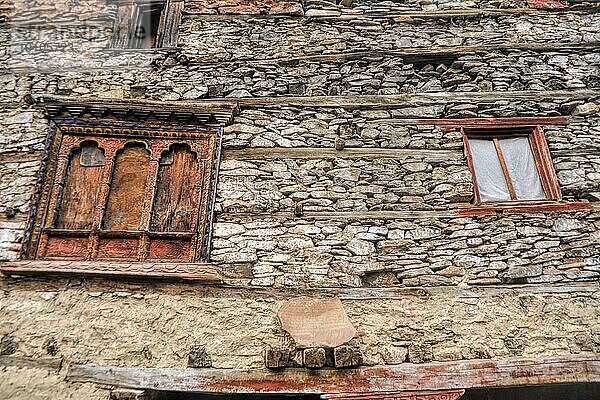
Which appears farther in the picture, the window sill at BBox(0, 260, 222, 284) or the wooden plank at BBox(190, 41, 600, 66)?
the wooden plank at BBox(190, 41, 600, 66)

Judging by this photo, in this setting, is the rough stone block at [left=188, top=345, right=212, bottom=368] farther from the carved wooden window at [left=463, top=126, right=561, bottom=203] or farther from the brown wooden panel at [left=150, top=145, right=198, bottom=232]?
the carved wooden window at [left=463, top=126, right=561, bottom=203]

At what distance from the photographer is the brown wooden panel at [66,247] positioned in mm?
4535

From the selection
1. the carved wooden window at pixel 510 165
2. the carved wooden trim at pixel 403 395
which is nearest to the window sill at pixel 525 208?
the carved wooden window at pixel 510 165

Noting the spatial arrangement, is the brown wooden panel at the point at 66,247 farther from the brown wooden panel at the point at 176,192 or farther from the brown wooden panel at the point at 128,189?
the brown wooden panel at the point at 176,192

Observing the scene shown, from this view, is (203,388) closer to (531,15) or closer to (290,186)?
(290,186)

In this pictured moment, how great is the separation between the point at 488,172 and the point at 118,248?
13.1 feet

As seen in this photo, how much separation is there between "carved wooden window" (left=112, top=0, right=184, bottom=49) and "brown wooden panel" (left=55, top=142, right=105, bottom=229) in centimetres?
170

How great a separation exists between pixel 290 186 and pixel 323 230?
0.60 metres

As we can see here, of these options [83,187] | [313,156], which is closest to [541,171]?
[313,156]

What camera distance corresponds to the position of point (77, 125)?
506 centimetres

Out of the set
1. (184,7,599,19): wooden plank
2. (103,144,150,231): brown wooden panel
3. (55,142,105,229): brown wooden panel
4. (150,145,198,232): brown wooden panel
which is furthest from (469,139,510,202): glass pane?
(55,142,105,229): brown wooden panel

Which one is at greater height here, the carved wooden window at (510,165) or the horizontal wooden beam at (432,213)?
the carved wooden window at (510,165)

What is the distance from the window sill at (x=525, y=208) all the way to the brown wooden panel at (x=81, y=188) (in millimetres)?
3783

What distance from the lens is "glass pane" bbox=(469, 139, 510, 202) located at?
4.98m
